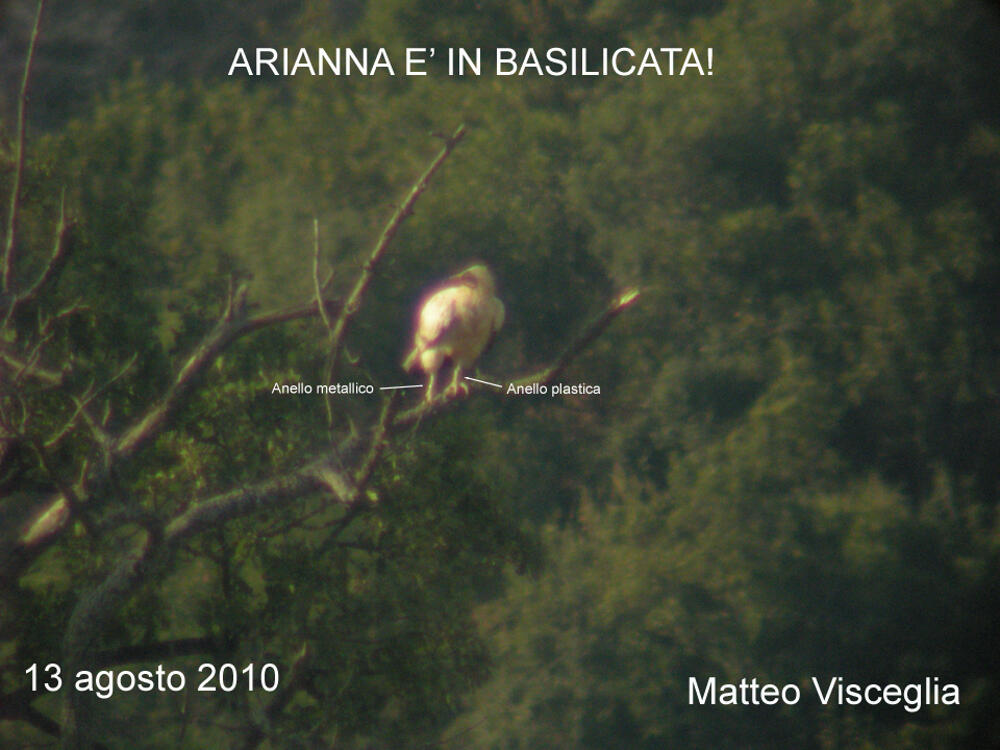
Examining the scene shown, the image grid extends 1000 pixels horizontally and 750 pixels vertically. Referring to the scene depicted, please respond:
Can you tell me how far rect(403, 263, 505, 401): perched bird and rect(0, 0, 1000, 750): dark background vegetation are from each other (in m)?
7.91

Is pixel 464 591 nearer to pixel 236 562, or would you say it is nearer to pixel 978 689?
pixel 236 562

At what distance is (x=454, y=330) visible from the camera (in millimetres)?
6938

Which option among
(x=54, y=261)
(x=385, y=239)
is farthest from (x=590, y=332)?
(x=54, y=261)

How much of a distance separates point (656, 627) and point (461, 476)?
1396 cm

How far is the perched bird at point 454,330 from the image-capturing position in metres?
6.94

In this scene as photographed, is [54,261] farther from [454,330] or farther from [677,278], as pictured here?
[677,278]

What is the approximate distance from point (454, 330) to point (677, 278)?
20.4 metres

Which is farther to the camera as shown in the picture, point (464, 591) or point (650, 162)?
point (650, 162)

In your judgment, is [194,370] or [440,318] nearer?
[440,318]

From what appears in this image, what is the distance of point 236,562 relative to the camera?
8.58 m

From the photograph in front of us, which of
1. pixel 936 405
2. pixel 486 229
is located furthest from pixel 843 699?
pixel 486 229

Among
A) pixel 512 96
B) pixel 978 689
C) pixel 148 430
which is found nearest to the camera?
pixel 148 430

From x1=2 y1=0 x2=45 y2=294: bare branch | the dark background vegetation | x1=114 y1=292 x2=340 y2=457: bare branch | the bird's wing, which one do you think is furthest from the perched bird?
the dark background vegetation

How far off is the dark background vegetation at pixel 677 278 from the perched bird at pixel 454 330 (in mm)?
7910
